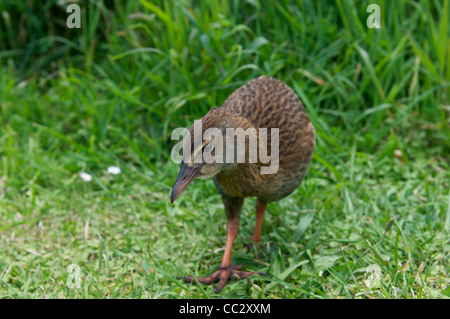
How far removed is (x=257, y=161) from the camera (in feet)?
10.0

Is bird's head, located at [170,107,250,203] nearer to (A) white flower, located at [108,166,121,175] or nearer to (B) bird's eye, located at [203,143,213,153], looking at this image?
(B) bird's eye, located at [203,143,213,153]

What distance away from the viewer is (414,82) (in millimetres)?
4566

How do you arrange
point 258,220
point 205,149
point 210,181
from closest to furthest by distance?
point 205,149 < point 258,220 < point 210,181

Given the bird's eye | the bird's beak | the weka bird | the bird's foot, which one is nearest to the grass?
the bird's foot

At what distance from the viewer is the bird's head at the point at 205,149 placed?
278cm

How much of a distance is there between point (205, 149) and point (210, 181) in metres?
1.36

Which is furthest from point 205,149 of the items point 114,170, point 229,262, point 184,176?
point 114,170

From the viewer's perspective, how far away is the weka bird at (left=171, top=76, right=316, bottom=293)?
2.88 metres

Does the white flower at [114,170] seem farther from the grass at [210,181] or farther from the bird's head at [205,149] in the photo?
the bird's head at [205,149]

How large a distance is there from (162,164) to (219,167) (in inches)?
63.1

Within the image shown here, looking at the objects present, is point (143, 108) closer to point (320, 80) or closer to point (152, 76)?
point (152, 76)

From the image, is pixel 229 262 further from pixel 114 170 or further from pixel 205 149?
pixel 114 170
